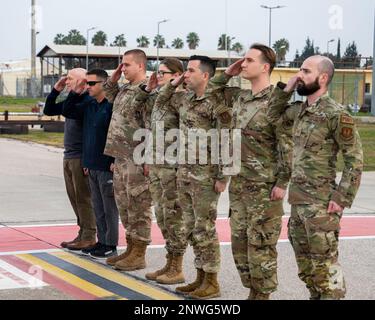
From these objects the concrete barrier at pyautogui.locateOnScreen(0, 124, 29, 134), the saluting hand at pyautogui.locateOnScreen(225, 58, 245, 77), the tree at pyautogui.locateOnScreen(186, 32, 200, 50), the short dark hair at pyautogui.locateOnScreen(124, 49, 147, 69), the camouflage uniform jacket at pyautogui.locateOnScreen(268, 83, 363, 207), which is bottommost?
the concrete barrier at pyautogui.locateOnScreen(0, 124, 29, 134)

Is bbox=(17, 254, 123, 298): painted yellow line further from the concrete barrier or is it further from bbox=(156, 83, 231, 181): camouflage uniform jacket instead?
the concrete barrier

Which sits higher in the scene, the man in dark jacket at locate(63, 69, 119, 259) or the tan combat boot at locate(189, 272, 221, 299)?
the man in dark jacket at locate(63, 69, 119, 259)

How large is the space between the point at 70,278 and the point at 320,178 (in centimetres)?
289

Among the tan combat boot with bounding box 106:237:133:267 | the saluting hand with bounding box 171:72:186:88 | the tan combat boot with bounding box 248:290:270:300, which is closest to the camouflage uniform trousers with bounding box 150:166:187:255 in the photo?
the tan combat boot with bounding box 106:237:133:267

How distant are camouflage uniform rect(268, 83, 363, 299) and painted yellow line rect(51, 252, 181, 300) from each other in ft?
→ 5.07

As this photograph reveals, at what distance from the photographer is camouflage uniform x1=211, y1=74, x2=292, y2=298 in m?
5.66

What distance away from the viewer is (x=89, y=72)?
26.6ft

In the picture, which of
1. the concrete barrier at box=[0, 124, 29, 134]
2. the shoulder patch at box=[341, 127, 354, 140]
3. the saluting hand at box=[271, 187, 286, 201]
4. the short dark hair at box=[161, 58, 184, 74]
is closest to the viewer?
the shoulder patch at box=[341, 127, 354, 140]

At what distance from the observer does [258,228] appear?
222 inches

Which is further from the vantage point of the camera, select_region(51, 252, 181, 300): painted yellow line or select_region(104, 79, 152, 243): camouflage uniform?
select_region(104, 79, 152, 243): camouflage uniform

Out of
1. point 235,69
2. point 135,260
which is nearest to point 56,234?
point 135,260

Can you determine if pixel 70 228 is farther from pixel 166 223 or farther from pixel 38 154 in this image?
pixel 38 154

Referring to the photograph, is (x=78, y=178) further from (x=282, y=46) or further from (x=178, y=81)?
(x=282, y=46)
